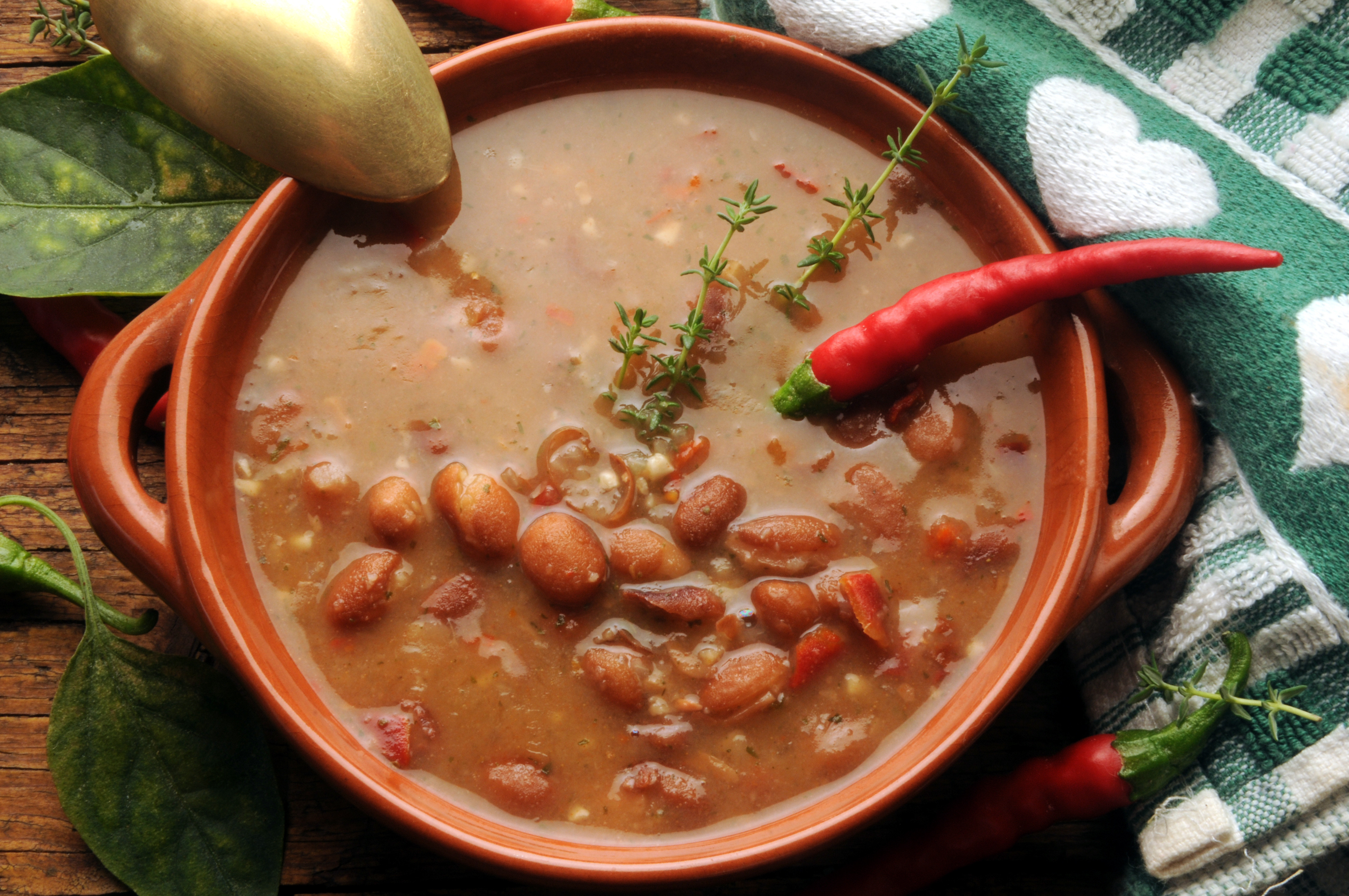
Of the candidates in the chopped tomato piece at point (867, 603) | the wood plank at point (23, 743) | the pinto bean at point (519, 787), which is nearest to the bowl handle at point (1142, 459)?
the chopped tomato piece at point (867, 603)

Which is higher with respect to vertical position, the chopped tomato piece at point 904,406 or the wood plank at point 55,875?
the chopped tomato piece at point 904,406

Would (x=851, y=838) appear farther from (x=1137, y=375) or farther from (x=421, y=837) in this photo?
(x=1137, y=375)

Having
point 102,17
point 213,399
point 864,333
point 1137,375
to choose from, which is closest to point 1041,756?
point 1137,375

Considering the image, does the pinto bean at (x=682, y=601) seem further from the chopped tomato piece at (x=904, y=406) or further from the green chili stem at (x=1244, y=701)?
the green chili stem at (x=1244, y=701)

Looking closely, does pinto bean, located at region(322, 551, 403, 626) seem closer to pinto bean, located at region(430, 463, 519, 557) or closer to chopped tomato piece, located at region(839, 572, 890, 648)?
pinto bean, located at region(430, 463, 519, 557)

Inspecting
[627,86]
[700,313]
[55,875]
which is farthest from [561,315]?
[55,875]

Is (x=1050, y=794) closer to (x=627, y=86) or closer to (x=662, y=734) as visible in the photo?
(x=662, y=734)
